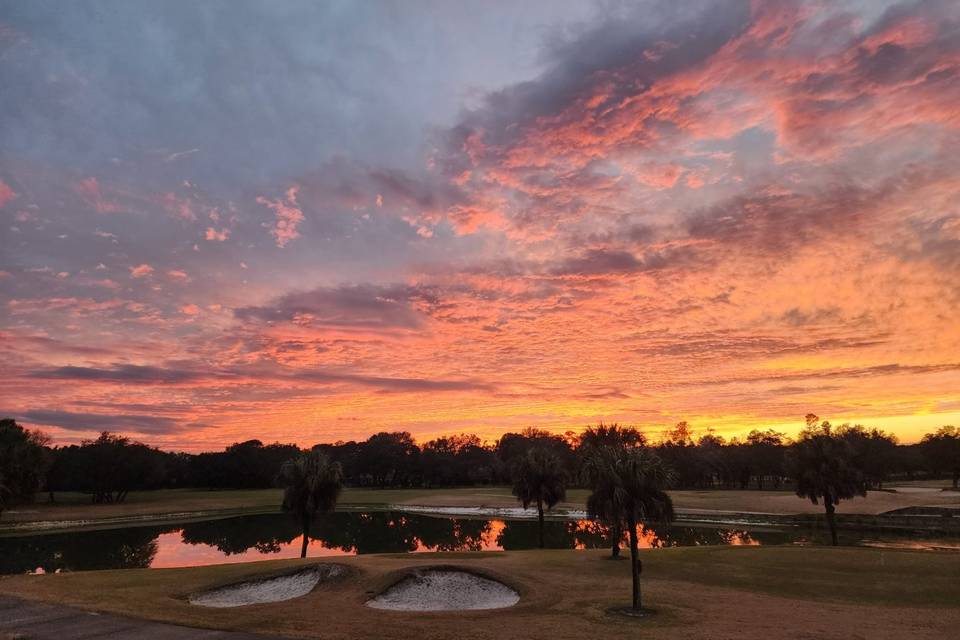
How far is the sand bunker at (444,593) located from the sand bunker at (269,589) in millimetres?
5439

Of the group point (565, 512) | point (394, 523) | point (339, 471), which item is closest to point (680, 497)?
point (565, 512)

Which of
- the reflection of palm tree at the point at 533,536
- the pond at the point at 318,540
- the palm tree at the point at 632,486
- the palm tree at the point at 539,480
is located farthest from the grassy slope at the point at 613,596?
the pond at the point at 318,540

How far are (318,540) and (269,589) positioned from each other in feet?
153

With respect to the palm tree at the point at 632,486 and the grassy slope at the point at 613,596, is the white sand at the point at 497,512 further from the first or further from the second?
the palm tree at the point at 632,486

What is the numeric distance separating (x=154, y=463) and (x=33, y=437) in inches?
1335

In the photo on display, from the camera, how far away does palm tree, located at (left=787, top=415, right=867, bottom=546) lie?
57.4 m

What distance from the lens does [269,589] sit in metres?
33.9

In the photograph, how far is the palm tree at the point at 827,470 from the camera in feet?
188

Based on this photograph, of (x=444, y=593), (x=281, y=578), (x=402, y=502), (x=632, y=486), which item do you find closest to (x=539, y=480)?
(x=444, y=593)

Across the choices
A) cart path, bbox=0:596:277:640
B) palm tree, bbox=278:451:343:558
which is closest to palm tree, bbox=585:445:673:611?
cart path, bbox=0:596:277:640

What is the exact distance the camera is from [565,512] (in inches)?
4067

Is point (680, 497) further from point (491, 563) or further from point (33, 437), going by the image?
point (33, 437)

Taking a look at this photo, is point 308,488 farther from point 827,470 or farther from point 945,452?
point 945,452

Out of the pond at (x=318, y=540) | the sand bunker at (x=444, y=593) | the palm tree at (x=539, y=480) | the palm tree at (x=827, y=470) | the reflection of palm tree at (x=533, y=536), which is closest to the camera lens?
the sand bunker at (x=444, y=593)
